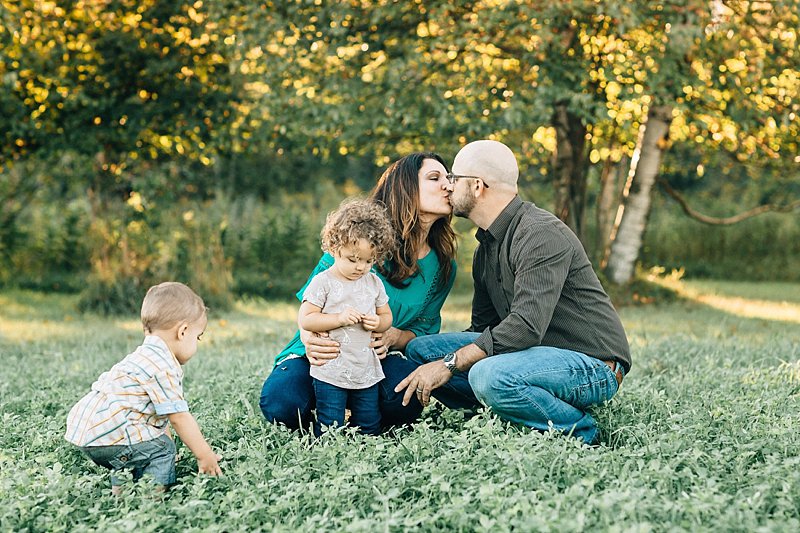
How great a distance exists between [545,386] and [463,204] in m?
1.01

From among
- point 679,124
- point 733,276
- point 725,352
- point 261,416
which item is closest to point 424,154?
point 261,416

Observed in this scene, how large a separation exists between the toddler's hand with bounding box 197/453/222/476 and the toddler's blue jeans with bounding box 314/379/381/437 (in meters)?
0.59

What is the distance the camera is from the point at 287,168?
25.0m

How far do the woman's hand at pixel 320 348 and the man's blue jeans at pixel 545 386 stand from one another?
66cm

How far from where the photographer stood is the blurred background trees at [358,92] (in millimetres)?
9539

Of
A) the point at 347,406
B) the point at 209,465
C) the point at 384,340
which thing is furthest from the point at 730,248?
the point at 209,465

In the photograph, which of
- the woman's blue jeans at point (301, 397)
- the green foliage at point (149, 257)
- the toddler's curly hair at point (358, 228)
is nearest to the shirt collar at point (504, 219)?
the toddler's curly hair at point (358, 228)

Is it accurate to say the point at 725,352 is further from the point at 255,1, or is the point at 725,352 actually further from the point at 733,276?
the point at 733,276

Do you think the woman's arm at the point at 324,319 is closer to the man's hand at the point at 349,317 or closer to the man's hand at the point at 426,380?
the man's hand at the point at 349,317

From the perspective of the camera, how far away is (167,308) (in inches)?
141

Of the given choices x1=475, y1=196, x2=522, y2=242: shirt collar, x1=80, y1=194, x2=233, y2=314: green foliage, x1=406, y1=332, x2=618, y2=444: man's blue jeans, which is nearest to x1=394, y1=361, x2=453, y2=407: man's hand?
x1=406, y1=332, x2=618, y2=444: man's blue jeans

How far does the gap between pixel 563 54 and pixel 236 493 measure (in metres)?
7.60

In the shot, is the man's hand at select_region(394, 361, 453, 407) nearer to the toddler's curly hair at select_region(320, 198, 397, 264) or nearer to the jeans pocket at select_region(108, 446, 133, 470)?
the toddler's curly hair at select_region(320, 198, 397, 264)

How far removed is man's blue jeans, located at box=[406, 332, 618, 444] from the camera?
12.8 feet
